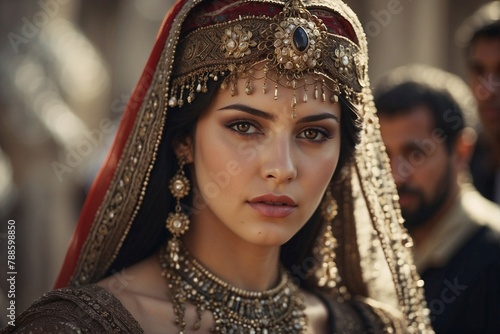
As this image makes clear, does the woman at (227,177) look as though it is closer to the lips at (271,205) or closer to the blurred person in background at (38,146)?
the lips at (271,205)

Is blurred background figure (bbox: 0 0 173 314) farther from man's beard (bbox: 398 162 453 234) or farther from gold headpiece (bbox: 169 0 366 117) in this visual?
gold headpiece (bbox: 169 0 366 117)

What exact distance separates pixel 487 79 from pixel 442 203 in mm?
1265

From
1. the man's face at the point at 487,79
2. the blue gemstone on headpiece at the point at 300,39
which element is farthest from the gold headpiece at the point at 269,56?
the man's face at the point at 487,79

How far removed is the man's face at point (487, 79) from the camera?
5805 mm

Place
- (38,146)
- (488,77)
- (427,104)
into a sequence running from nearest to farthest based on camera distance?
(427,104) → (488,77) → (38,146)

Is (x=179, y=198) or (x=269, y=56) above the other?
(x=269, y=56)

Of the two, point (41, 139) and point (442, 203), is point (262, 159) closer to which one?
point (442, 203)

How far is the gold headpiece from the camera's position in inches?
119

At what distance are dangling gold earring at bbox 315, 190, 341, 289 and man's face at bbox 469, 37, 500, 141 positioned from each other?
8.26ft

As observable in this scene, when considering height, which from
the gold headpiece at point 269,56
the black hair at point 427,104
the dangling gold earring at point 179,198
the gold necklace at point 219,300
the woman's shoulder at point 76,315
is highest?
the black hair at point 427,104

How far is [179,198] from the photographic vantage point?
10.5 feet

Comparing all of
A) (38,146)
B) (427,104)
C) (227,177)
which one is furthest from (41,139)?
(227,177)

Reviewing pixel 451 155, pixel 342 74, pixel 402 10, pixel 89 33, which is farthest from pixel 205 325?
pixel 89 33

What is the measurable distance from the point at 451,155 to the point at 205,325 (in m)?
2.25
